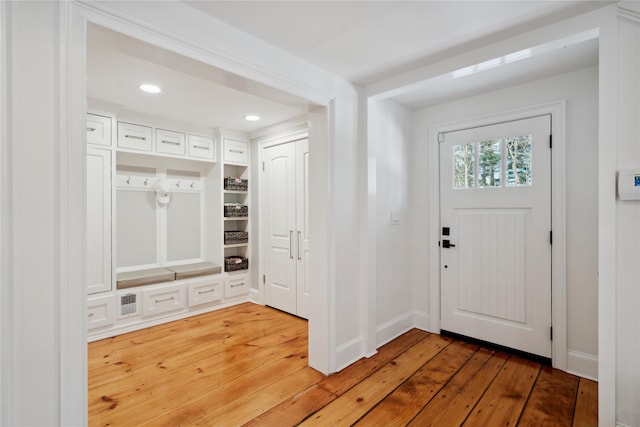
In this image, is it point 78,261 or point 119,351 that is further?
point 119,351

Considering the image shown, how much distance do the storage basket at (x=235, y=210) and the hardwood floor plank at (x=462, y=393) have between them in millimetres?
3159

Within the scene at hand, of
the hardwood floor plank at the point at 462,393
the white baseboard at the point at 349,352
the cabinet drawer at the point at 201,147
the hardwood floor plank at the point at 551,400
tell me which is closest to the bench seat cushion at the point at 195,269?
the cabinet drawer at the point at 201,147

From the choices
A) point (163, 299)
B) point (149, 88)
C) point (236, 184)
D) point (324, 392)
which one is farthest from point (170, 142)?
point (324, 392)

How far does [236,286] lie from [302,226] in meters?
1.38

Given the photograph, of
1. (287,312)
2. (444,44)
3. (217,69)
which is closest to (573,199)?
(444,44)

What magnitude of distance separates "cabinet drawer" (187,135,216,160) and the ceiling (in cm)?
98

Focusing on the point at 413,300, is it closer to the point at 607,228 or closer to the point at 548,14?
the point at 607,228

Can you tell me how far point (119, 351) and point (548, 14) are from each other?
412cm

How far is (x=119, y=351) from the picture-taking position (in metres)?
2.88

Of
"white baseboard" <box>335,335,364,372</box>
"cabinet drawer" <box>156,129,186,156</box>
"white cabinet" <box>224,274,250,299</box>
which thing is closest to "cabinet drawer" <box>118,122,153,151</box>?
"cabinet drawer" <box>156,129,186,156</box>

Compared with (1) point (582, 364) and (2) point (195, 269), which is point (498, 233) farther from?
(2) point (195, 269)

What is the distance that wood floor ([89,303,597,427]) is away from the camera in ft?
6.33

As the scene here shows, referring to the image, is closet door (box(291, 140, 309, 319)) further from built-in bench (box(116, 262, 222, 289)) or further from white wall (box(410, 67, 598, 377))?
white wall (box(410, 67, 598, 377))

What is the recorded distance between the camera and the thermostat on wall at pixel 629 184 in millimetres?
1529
